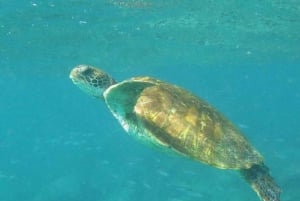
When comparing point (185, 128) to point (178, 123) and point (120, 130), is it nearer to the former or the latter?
point (178, 123)

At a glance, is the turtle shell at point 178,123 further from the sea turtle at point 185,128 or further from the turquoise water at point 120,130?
the turquoise water at point 120,130

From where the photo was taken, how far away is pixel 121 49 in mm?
30828

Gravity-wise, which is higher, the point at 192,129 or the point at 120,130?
the point at 192,129

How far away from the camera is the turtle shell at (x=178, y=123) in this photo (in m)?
5.84

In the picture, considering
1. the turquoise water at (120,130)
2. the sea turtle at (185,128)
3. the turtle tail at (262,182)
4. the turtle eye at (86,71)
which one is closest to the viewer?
the turtle tail at (262,182)

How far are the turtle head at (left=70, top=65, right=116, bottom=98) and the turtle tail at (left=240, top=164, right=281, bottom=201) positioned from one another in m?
2.76

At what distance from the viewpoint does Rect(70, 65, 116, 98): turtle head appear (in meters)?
7.10

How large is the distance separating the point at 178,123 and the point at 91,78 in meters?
1.94

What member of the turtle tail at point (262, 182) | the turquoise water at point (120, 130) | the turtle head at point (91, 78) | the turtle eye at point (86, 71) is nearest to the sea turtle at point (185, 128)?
the turtle tail at point (262, 182)

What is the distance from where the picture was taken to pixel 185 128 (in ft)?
19.7

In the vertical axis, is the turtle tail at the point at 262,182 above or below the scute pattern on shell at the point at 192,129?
below

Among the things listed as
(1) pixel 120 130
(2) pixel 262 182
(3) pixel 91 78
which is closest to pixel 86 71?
(3) pixel 91 78

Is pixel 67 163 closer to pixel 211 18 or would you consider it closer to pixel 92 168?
pixel 92 168

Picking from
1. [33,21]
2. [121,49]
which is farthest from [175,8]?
[121,49]
